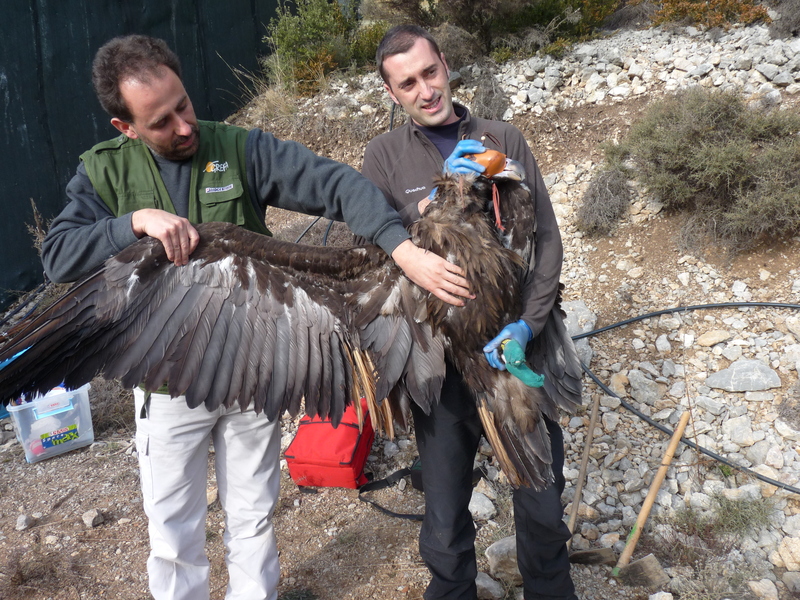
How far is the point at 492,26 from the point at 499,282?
266 inches

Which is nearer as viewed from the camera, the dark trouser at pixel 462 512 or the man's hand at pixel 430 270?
the man's hand at pixel 430 270

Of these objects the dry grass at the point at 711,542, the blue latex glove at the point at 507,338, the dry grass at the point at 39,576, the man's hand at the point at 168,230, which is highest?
the man's hand at the point at 168,230

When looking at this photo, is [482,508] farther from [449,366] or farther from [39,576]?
[39,576]

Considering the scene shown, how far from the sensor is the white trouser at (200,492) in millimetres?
2250

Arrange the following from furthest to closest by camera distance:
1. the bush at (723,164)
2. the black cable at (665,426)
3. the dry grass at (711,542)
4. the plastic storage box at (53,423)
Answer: the bush at (723,164) < the plastic storage box at (53,423) < the black cable at (665,426) < the dry grass at (711,542)

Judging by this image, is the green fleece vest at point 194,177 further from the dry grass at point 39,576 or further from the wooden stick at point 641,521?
the wooden stick at point 641,521

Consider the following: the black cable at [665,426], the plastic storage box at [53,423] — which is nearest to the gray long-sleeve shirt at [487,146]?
the black cable at [665,426]

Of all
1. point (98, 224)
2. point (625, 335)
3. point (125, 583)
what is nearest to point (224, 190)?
point (98, 224)

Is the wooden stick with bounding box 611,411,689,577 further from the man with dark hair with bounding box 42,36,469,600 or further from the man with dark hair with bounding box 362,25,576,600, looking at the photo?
the man with dark hair with bounding box 42,36,469,600

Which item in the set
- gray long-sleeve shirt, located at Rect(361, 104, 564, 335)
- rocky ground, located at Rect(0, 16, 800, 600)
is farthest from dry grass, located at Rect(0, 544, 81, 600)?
gray long-sleeve shirt, located at Rect(361, 104, 564, 335)

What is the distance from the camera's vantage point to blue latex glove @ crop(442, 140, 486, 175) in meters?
2.23

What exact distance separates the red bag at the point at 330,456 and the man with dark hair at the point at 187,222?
103 centimetres

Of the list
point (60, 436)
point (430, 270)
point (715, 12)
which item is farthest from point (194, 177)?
point (715, 12)

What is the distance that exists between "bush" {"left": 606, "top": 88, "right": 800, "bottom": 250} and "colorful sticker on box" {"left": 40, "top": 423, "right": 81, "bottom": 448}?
5.20 meters
